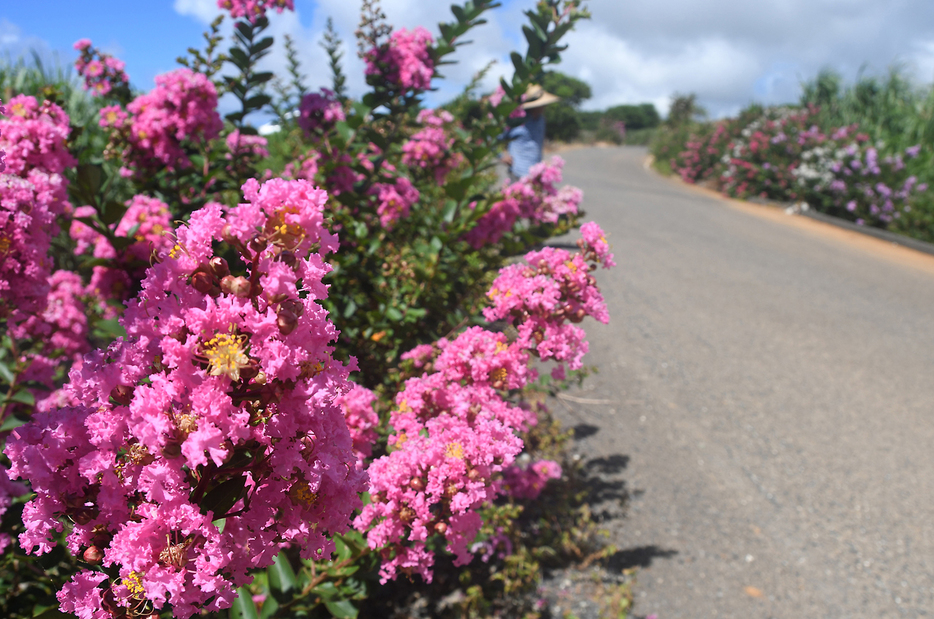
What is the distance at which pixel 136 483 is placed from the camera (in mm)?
919

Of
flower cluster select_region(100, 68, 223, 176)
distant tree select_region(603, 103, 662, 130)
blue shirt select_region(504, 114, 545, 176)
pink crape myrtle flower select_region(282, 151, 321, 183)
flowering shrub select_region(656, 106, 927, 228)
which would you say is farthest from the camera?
distant tree select_region(603, 103, 662, 130)

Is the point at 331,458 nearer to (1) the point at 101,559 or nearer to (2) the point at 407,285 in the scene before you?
(1) the point at 101,559

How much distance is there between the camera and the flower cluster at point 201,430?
2.85 feet

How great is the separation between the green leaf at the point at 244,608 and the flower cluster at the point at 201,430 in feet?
1.57

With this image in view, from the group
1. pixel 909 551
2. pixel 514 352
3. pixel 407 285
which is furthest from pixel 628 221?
pixel 514 352

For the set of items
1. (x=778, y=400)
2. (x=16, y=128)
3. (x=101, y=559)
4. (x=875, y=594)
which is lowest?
(x=875, y=594)

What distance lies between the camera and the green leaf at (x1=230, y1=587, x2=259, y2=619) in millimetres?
1396

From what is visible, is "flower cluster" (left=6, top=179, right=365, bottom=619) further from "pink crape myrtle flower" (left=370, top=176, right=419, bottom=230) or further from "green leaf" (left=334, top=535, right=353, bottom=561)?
"pink crape myrtle flower" (left=370, top=176, right=419, bottom=230)

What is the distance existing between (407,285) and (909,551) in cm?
327

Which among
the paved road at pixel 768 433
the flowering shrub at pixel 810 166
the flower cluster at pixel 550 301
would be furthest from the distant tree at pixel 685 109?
the flower cluster at pixel 550 301

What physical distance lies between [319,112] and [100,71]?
125cm

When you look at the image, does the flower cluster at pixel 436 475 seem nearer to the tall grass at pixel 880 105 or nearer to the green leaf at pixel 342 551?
the green leaf at pixel 342 551

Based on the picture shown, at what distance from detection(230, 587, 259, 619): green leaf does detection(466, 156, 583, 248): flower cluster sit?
2.04 metres

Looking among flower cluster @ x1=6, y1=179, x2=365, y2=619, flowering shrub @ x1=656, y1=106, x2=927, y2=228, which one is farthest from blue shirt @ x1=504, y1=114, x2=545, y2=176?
flowering shrub @ x1=656, y1=106, x2=927, y2=228
